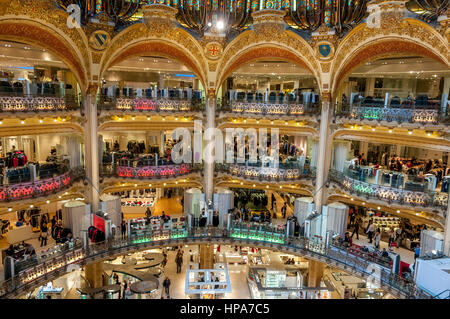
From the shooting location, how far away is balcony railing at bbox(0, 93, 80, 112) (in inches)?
611

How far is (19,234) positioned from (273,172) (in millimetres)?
14648

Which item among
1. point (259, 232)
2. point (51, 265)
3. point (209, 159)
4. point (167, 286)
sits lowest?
point (167, 286)

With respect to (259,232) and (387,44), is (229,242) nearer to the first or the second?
(259,232)

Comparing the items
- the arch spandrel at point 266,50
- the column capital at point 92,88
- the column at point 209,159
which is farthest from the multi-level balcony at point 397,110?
the column capital at point 92,88

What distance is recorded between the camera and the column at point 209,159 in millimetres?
21978

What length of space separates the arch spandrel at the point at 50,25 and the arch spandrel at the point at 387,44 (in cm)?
1386

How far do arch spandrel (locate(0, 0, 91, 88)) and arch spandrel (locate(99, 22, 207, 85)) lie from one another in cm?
104

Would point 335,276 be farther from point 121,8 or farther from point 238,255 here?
point 121,8

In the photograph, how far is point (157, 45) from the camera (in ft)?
70.5

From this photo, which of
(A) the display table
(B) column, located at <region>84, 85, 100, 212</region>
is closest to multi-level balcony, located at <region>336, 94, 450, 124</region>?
(B) column, located at <region>84, 85, 100, 212</region>

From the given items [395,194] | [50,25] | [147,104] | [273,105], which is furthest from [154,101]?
[395,194]

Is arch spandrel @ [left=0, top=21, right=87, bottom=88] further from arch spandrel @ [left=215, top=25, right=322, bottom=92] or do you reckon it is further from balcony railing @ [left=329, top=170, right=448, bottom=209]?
balcony railing @ [left=329, top=170, right=448, bottom=209]

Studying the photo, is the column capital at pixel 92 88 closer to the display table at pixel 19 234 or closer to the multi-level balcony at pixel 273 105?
the multi-level balcony at pixel 273 105
